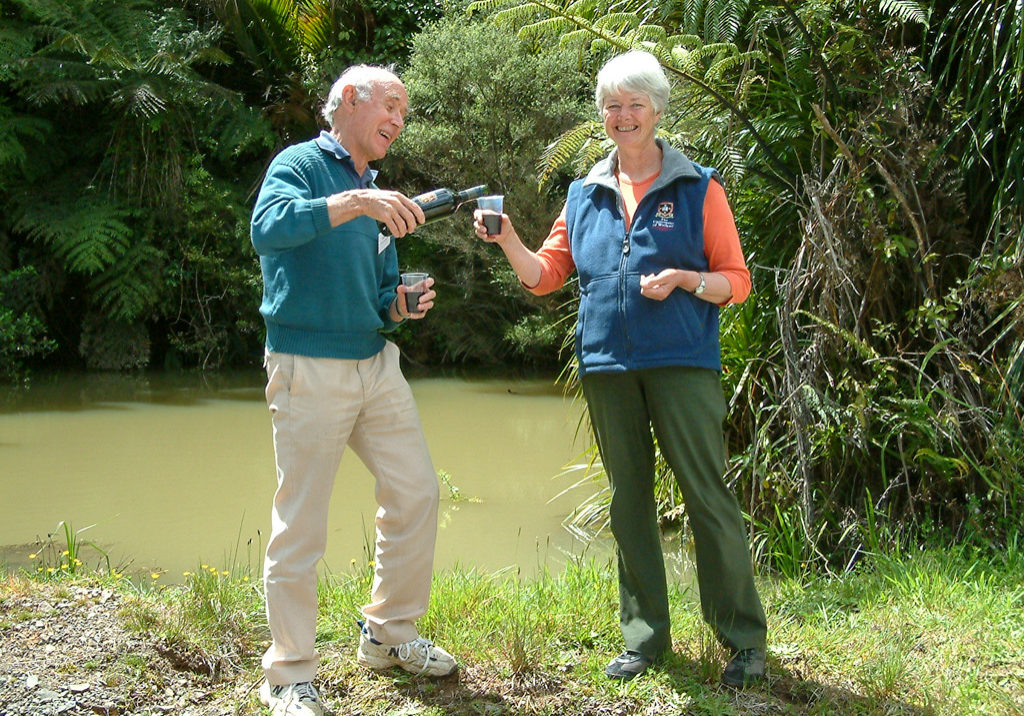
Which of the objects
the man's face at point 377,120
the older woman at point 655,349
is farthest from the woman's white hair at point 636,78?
the man's face at point 377,120

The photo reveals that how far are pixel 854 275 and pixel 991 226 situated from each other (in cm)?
57

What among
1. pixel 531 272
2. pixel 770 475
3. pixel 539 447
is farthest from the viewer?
pixel 539 447

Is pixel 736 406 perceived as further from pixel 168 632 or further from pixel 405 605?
pixel 168 632

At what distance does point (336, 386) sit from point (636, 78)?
119cm

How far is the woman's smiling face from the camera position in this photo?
2930mm

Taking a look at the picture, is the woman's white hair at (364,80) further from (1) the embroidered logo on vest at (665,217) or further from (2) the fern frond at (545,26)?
(2) the fern frond at (545,26)

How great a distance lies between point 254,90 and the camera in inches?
601

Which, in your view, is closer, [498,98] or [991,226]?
[991,226]

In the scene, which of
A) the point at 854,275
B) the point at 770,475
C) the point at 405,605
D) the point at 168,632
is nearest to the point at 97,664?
the point at 168,632

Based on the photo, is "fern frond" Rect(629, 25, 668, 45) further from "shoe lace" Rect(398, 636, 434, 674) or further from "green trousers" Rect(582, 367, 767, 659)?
"shoe lace" Rect(398, 636, 434, 674)

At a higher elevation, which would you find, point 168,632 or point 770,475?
point 770,475

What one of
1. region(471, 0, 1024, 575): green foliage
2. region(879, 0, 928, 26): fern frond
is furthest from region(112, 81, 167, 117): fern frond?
region(879, 0, 928, 26): fern frond

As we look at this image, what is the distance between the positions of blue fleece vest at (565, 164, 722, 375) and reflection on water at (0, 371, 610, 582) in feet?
6.32

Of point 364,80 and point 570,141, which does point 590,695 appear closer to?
point 364,80
